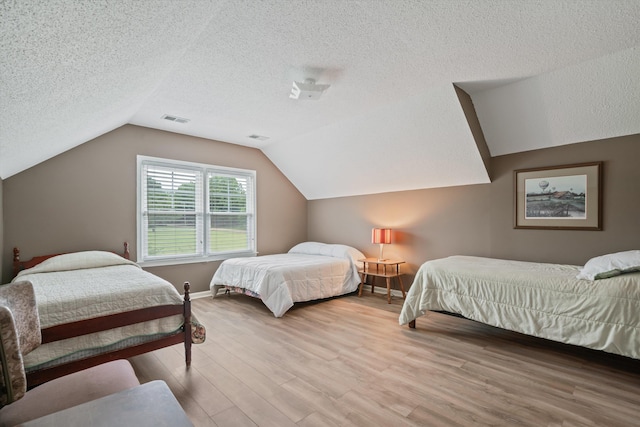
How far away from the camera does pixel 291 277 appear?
4168 millimetres

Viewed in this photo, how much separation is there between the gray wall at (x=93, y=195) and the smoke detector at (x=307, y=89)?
2514 mm

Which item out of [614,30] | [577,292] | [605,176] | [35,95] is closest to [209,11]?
[35,95]

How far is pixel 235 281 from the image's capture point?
4.50 metres

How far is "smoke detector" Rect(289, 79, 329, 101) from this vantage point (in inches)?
114

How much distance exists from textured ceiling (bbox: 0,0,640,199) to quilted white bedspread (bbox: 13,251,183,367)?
1.11m

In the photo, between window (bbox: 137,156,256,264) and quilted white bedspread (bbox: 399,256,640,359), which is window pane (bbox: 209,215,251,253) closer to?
window (bbox: 137,156,256,264)

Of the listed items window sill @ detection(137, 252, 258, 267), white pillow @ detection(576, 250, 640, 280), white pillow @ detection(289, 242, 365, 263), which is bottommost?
window sill @ detection(137, 252, 258, 267)

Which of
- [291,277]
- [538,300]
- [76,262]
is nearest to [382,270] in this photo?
[291,277]

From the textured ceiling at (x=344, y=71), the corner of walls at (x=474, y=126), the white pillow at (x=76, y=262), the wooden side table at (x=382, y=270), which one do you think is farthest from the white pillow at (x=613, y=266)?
the white pillow at (x=76, y=262)

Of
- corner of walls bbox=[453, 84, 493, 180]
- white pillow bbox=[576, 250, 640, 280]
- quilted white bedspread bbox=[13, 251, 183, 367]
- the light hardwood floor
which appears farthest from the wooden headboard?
white pillow bbox=[576, 250, 640, 280]

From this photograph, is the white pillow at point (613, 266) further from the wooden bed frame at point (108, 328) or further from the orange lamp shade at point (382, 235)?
the wooden bed frame at point (108, 328)

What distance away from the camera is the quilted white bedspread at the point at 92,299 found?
2072 millimetres

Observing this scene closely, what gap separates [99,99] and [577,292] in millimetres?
3961

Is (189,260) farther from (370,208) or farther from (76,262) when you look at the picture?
(370,208)
